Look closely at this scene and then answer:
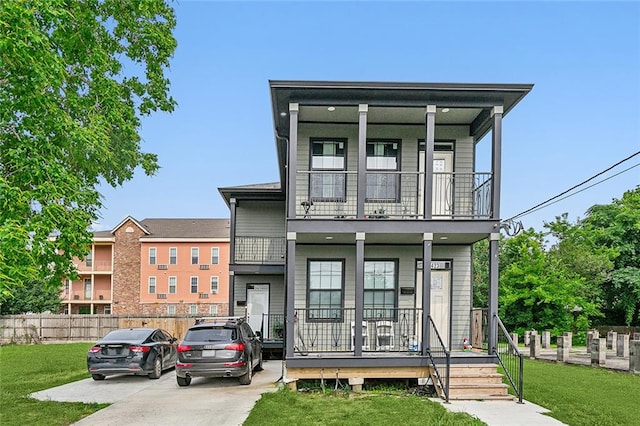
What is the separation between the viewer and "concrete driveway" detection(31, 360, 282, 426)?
10.1 m

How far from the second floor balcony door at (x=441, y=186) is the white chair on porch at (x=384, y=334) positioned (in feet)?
9.88

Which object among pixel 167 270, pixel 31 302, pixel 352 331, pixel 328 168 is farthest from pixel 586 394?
pixel 31 302

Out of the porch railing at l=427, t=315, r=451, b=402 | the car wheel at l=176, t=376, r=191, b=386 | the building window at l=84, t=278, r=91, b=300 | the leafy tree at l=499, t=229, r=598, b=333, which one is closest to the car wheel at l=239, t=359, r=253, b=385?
the car wheel at l=176, t=376, r=191, b=386

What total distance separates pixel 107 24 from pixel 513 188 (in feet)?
63.6

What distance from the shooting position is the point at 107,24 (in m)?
18.0

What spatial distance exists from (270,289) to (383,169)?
8.01 m

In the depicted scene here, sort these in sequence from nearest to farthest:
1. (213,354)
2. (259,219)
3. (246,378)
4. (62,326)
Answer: (213,354) → (246,378) → (259,219) → (62,326)

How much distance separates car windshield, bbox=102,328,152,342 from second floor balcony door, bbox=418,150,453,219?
8.05 metres

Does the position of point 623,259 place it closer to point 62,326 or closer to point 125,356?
point 125,356

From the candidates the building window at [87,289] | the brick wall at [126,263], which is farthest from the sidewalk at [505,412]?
the building window at [87,289]

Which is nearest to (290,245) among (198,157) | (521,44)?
(521,44)

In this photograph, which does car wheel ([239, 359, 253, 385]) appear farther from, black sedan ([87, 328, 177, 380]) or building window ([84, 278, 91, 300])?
building window ([84, 278, 91, 300])

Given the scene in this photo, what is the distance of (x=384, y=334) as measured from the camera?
14359mm

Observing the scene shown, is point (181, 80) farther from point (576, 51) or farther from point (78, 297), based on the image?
point (78, 297)
